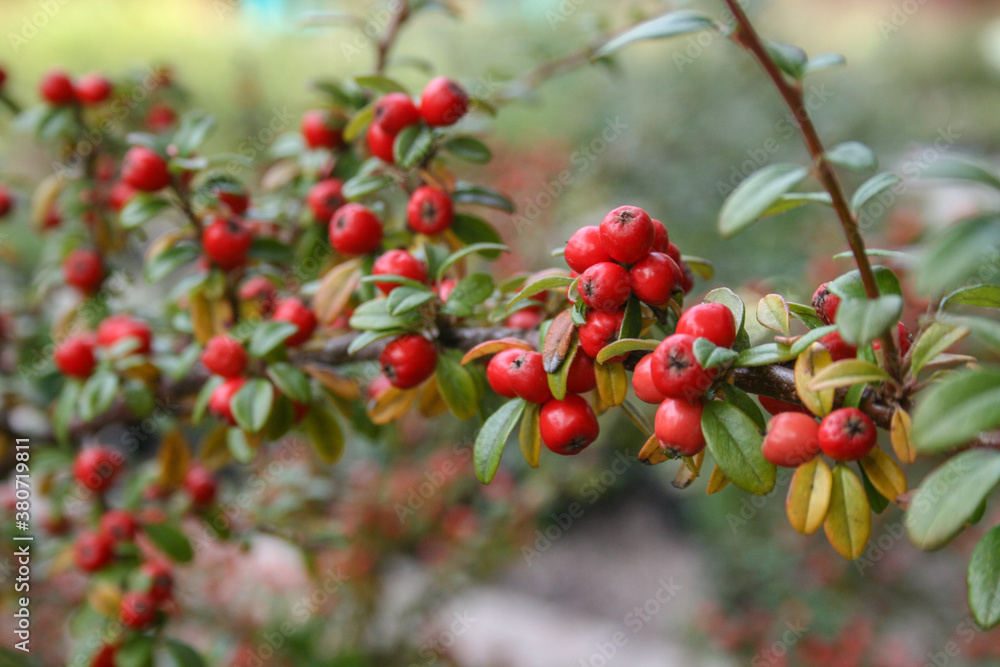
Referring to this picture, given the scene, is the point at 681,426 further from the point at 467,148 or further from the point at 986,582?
the point at 467,148

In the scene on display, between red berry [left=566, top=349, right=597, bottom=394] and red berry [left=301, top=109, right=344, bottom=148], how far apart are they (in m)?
0.78

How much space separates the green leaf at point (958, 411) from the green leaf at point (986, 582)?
166 millimetres

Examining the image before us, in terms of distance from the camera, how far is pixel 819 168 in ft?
1.89

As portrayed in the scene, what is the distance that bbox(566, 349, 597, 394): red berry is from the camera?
749 mm

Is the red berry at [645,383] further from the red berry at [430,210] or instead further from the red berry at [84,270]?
the red berry at [84,270]

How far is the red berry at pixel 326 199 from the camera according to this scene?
46.7 inches

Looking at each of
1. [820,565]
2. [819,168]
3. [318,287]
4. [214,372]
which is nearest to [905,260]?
[819,168]

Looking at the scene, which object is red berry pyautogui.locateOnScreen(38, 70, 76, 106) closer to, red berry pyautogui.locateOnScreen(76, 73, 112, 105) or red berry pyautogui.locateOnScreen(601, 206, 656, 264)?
red berry pyautogui.locateOnScreen(76, 73, 112, 105)

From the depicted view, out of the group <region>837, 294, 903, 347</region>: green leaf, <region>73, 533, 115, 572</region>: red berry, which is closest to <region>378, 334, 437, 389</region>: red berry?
<region>837, 294, 903, 347</region>: green leaf

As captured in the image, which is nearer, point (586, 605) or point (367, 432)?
point (367, 432)

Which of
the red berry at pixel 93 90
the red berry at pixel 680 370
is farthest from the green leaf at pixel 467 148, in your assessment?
the red berry at pixel 93 90

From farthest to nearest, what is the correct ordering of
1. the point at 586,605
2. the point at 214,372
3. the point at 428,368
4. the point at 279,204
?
the point at 586,605, the point at 279,204, the point at 214,372, the point at 428,368

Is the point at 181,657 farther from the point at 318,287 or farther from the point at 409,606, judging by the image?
the point at 409,606

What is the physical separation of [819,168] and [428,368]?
53cm
